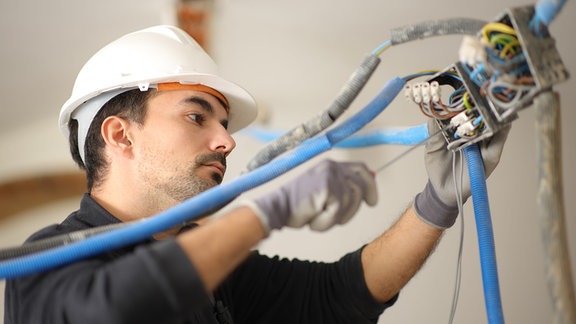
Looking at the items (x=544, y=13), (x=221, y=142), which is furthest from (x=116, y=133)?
(x=544, y=13)

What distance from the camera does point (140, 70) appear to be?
4.79 feet

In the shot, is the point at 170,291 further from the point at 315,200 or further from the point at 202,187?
the point at 202,187

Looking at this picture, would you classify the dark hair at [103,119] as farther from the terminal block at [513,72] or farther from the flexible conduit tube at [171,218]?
the terminal block at [513,72]

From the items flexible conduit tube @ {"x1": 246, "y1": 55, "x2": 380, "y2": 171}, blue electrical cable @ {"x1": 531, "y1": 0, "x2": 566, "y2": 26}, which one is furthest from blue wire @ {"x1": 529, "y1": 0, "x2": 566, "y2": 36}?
flexible conduit tube @ {"x1": 246, "y1": 55, "x2": 380, "y2": 171}

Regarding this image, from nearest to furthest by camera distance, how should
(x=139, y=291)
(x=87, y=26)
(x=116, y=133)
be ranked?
(x=139, y=291) < (x=116, y=133) < (x=87, y=26)

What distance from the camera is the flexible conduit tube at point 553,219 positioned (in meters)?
0.87

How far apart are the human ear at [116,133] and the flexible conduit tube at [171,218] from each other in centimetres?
51

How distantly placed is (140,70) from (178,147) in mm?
232

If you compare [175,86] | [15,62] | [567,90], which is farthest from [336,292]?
[567,90]

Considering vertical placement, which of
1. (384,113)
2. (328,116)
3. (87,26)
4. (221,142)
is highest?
(87,26)

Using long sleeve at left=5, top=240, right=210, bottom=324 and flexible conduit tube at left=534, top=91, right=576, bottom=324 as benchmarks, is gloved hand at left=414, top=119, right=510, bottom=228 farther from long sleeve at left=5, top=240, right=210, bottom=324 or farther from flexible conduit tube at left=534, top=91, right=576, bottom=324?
long sleeve at left=5, top=240, right=210, bottom=324

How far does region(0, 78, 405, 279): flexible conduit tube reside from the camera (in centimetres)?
98

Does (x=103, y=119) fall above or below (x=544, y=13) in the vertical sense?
above

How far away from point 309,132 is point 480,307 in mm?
1878
